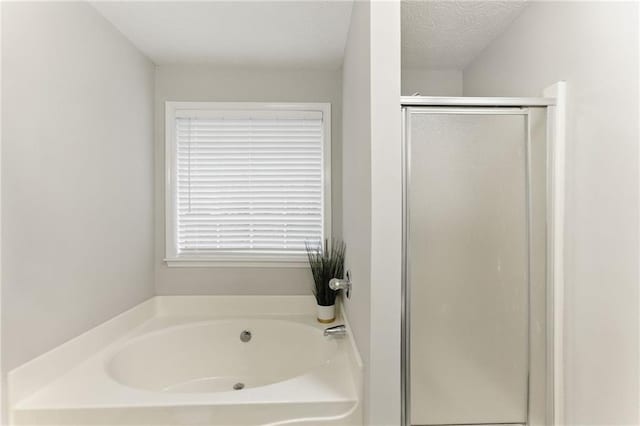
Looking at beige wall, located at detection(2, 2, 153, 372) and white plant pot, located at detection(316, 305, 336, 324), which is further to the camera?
white plant pot, located at detection(316, 305, 336, 324)

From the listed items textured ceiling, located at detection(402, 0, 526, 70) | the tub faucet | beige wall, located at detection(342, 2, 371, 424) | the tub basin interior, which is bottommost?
the tub basin interior

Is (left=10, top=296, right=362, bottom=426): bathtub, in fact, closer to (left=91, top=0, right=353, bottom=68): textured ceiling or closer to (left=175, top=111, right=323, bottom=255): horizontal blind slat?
(left=175, top=111, right=323, bottom=255): horizontal blind slat

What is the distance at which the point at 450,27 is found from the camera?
1.85 metres

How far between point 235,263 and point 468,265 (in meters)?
1.65

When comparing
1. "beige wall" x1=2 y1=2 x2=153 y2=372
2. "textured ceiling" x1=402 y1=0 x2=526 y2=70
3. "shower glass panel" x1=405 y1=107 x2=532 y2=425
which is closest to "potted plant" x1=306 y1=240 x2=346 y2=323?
"shower glass panel" x1=405 y1=107 x2=532 y2=425

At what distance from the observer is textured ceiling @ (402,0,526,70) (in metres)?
1.66

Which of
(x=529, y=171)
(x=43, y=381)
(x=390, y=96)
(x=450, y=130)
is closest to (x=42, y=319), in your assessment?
(x=43, y=381)

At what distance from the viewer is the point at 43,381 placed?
1.49 meters

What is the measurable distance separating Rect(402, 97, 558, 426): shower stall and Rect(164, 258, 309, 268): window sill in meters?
1.27

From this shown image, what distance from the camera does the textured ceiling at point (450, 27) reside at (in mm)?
1656

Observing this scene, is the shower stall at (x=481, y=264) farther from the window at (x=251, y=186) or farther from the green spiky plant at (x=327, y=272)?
the window at (x=251, y=186)

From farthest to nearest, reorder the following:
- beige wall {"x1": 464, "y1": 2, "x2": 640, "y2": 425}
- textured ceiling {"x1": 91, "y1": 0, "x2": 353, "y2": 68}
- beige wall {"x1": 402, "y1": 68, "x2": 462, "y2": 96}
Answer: beige wall {"x1": 402, "y1": 68, "x2": 462, "y2": 96} → textured ceiling {"x1": 91, "y1": 0, "x2": 353, "y2": 68} → beige wall {"x1": 464, "y1": 2, "x2": 640, "y2": 425}

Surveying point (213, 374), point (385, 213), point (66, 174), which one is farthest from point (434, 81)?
point (213, 374)

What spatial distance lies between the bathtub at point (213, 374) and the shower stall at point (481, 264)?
348mm
